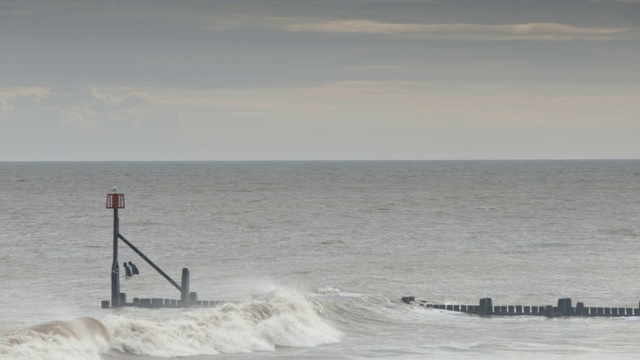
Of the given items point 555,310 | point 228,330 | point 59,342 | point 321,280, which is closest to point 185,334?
point 228,330

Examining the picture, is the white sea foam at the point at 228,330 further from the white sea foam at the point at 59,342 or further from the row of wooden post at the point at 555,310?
the row of wooden post at the point at 555,310

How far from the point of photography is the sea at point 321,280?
31.4 m

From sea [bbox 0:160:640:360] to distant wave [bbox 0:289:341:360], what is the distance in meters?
0.06

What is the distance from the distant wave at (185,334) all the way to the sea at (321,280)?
6 cm

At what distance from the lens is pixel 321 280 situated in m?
51.2

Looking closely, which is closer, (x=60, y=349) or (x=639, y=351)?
(x=60, y=349)

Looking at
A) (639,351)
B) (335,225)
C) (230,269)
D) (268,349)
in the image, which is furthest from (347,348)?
(335,225)

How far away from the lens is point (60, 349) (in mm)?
28250

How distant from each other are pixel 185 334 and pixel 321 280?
64.9ft

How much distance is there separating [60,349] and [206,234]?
52586mm

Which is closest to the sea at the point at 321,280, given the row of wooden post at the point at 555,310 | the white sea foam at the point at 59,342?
the white sea foam at the point at 59,342

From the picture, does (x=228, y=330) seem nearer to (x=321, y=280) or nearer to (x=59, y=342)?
(x=59, y=342)

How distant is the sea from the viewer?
31359 mm

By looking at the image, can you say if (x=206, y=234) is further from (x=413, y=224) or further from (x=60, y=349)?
(x=60, y=349)
